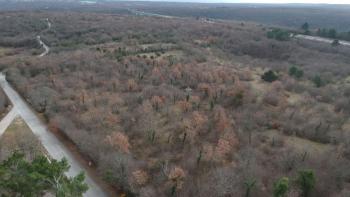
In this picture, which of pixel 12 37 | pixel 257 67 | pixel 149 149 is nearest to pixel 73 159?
pixel 149 149

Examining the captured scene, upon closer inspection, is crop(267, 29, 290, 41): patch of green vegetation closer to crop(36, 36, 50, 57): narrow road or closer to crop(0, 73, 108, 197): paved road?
crop(36, 36, 50, 57): narrow road

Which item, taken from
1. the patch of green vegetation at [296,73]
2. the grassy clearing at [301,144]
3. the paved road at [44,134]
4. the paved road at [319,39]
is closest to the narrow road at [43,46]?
the paved road at [44,134]

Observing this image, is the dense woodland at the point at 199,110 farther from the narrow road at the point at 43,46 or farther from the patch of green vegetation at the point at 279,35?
the patch of green vegetation at the point at 279,35

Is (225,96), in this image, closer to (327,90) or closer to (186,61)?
(327,90)

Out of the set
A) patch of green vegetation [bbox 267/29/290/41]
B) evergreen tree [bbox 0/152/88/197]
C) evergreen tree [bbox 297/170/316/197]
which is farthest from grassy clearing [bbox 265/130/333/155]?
patch of green vegetation [bbox 267/29/290/41]

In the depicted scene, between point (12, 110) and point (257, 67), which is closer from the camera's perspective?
point (12, 110)

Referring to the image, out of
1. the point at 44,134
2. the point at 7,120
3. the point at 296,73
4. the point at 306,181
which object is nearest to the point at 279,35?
the point at 296,73

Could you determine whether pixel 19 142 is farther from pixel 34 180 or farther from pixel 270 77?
pixel 270 77
